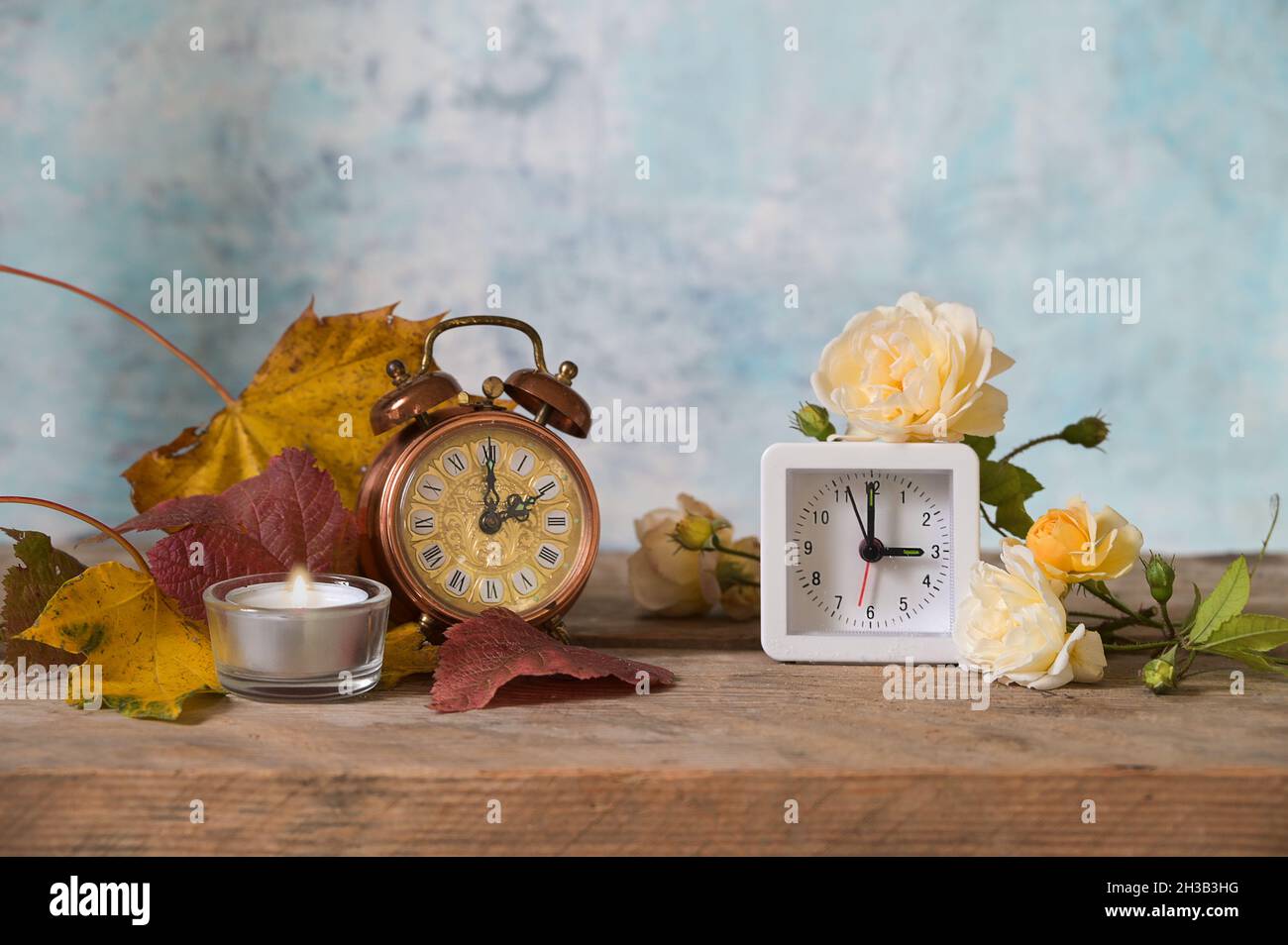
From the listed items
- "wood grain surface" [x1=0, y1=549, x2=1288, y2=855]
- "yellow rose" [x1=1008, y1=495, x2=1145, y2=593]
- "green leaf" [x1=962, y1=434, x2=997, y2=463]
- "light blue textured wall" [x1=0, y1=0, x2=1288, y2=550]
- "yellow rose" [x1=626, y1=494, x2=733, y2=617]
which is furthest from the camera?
"light blue textured wall" [x1=0, y1=0, x2=1288, y2=550]

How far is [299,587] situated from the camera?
3.85 feet

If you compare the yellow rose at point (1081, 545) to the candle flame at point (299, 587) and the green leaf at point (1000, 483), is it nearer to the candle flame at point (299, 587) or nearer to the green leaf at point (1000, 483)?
the green leaf at point (1000, 483)

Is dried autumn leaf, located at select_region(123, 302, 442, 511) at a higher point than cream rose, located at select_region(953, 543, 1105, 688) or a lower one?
higher

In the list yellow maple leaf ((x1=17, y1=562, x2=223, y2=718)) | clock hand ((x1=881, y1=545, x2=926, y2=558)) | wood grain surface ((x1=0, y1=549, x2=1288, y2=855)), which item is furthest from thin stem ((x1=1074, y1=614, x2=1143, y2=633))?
yellow maple leaf ((x1=17, y1=562, x2=223, y2=718))

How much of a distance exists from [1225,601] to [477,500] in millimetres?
773

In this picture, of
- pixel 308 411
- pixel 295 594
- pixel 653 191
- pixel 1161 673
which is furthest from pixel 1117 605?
pixel 653 191

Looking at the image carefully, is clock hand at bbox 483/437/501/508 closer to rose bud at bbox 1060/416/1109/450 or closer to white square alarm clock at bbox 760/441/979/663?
white square alarm clock at bbox 760/441/979/663

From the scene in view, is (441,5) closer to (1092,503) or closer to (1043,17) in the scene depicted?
(1043,17)

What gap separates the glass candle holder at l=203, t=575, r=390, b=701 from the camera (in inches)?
43.4

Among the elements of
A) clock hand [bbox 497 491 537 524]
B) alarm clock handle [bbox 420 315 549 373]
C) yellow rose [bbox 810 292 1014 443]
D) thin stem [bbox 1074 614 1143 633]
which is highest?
alarm clock handle [bbox 420 315 549 373]

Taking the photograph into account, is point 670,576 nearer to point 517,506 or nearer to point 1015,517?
point 517,506

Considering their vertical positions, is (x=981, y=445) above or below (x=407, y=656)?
above

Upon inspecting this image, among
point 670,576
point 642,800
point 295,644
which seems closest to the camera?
point 642,800

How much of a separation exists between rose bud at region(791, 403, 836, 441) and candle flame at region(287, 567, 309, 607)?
59cm
